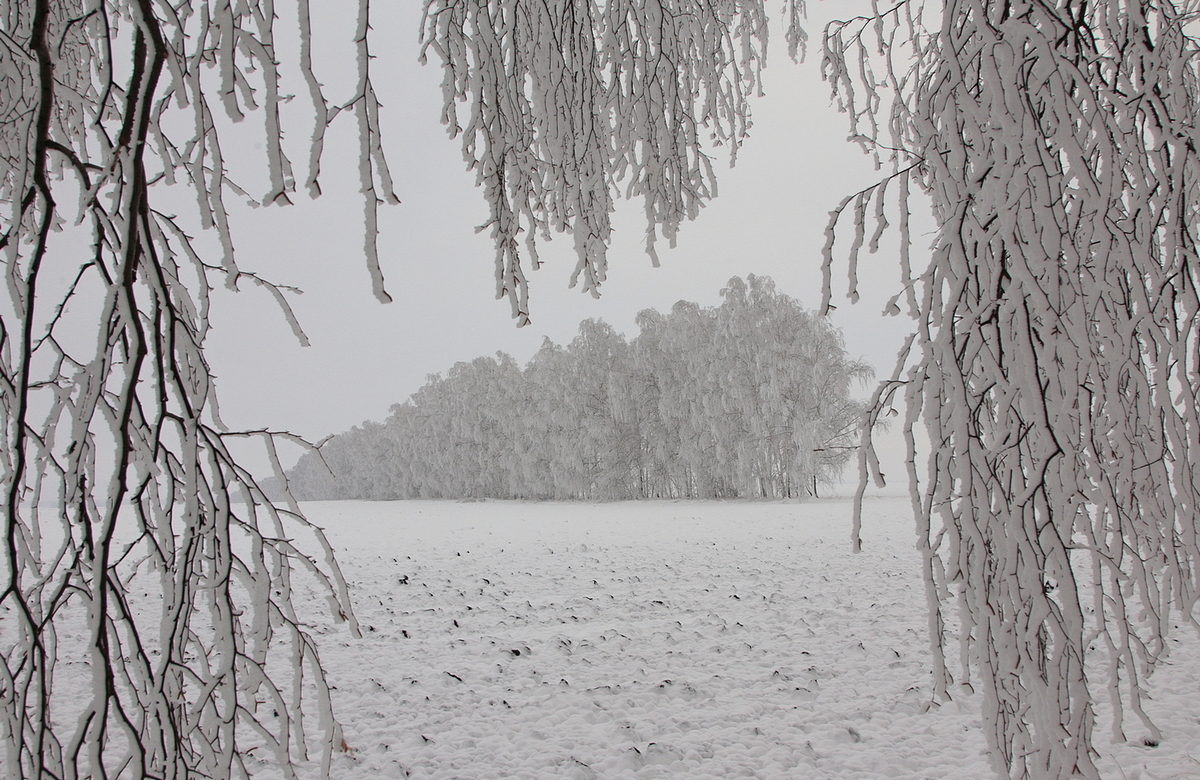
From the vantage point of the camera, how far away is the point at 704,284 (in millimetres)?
73188

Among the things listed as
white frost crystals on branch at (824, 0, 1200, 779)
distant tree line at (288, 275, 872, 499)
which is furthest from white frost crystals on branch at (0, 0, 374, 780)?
distant tree line at (288, 275, 872, 499)

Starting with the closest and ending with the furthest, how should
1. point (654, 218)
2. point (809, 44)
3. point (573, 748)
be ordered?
point (654, 218), point (809, 44), point (573, 748)

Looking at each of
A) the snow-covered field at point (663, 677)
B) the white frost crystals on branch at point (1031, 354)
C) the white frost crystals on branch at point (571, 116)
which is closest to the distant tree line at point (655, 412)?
the snow-covered field at point (663, 677)

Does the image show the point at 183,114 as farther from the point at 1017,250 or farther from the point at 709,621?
the point at 709,621

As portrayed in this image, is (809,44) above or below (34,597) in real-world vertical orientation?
above

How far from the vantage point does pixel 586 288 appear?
5.07ft

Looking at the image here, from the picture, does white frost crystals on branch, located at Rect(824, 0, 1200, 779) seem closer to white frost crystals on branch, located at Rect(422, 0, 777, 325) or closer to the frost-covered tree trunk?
the frost-covered tree trunk

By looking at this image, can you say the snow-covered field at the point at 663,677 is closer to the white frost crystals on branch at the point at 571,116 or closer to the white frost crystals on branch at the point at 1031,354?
the white frost crystals on branch at the point at 1031,354

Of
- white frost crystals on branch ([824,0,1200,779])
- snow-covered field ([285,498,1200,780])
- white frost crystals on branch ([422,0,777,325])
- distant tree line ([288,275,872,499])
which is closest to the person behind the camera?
white frost crystals on branch ([824,0,1200,779])

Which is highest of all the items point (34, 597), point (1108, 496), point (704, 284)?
point (704, 284)

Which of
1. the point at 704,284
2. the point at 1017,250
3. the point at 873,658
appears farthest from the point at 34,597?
the point at 704,284

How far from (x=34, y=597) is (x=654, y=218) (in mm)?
1395

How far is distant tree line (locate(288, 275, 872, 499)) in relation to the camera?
18953 mm

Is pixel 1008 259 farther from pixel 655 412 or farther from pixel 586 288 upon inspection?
pixel 655 412
